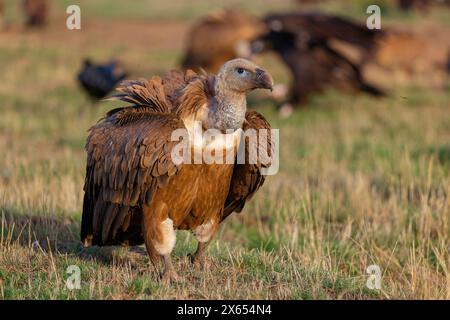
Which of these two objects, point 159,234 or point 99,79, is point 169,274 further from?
point 99,79

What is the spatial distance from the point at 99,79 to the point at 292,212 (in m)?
7.62

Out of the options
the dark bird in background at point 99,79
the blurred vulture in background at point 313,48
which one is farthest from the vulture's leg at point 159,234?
the blurred vulture in background at point 313,48

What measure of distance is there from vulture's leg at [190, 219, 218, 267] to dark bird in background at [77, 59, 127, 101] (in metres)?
9.16

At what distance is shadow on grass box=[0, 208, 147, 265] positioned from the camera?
6043 mm

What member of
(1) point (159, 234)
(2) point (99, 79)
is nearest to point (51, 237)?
(1) point (159, 234)

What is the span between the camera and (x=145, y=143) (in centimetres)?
511

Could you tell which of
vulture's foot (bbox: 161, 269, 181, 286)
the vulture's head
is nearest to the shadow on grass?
vulture's foot (bbox: 161, 269, 181, 286)

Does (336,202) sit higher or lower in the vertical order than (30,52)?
lower

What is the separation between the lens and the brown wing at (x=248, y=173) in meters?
5.45

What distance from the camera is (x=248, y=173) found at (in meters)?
5.51

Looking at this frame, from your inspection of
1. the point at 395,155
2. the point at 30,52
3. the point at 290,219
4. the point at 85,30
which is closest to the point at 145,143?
the point at 290,219

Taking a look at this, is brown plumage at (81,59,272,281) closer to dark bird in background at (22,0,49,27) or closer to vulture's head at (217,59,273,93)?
vulture's head at (217,59,273,93)

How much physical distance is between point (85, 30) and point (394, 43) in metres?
11.8
